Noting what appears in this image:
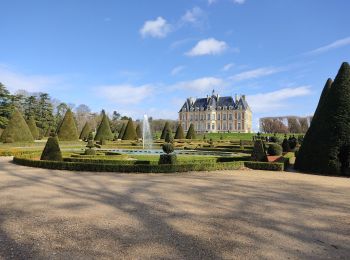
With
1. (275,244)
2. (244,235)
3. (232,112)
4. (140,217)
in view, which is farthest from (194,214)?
(232,112)

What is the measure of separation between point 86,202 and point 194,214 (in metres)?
2.59

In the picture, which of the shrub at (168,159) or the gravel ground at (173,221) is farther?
the shrub at (168,159)

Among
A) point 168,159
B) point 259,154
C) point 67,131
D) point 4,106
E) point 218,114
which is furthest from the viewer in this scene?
point 218,114

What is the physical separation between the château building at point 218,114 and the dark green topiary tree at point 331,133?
6912cm

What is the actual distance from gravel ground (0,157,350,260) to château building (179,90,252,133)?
245 feet

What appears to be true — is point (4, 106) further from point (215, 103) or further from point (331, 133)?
point (215, 103)

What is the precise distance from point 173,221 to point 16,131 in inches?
1132

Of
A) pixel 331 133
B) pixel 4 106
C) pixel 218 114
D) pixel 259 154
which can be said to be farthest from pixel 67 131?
pixel 218 114

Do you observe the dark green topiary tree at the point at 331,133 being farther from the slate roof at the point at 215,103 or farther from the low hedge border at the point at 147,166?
the slate roof at the point at 215,103

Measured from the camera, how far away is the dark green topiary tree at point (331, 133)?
1297 centimetres

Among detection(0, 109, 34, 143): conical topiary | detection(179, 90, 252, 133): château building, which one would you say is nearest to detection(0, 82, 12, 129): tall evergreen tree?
detection(0, 109, 34, 143): conical topiary

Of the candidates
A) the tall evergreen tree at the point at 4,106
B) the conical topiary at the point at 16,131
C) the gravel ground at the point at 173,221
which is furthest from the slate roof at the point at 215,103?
the gravel ground at the point at 173,221

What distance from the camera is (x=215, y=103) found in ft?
287

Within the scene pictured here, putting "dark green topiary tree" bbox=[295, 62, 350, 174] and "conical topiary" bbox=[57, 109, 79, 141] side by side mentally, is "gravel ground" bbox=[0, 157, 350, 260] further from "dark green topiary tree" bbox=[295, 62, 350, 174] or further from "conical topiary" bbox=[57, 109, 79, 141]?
"conical topiary" bbox=[57, 109, 79, 141]
